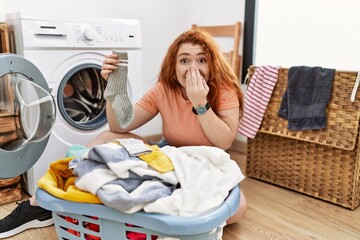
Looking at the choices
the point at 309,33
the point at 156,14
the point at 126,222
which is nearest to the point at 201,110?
the point at 126,222

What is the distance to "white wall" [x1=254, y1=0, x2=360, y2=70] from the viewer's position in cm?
157

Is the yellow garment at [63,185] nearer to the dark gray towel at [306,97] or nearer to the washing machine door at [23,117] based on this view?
the washing machine door at [23,117]

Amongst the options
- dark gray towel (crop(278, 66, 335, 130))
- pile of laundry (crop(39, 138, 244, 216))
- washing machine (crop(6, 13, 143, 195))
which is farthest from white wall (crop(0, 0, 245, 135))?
pile of laundry (crop(39, 138, 244, 216))

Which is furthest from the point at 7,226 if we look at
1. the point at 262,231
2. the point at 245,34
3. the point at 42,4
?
the point at 245,34

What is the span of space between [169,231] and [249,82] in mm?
1030

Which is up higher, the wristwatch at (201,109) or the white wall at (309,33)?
the white wall at (309,33)

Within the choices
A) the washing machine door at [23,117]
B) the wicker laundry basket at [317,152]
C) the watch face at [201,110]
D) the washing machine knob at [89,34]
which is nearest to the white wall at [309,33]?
the wicker laundry basket at [317,152]

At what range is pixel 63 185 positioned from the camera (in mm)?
1005

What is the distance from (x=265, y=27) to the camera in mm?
1941

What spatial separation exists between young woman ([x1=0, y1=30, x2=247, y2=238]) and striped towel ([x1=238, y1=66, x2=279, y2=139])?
30 cm

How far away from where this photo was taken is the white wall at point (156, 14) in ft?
6.44

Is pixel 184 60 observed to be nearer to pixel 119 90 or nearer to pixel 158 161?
pixel 119 90

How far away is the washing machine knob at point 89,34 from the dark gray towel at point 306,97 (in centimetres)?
90

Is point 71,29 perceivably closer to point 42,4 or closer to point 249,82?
point 42,4
